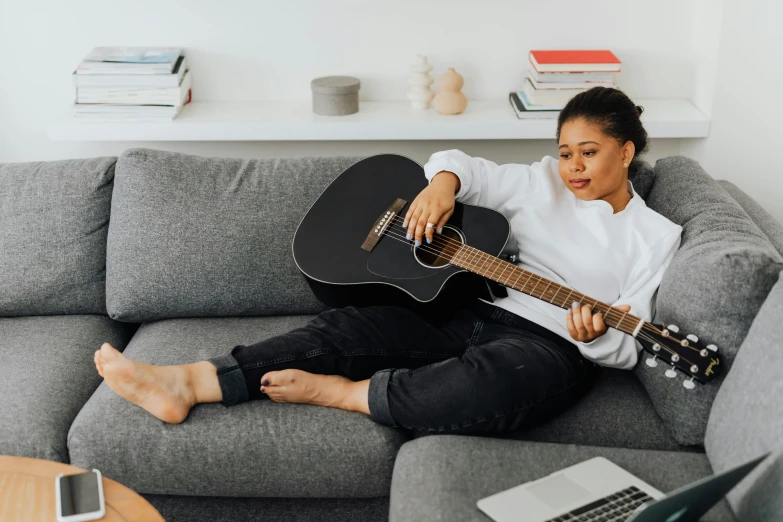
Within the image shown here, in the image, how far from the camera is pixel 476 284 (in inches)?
67.6

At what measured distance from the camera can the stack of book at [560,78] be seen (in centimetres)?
227

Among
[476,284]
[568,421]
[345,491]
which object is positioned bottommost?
[345,491]

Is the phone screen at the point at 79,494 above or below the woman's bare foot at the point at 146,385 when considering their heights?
above

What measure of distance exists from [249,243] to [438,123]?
68cm

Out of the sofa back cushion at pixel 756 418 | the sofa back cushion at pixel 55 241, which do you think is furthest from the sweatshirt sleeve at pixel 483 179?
the sofa back cushion at pixel 55 241

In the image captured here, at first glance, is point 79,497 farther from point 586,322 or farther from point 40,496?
point 586,322

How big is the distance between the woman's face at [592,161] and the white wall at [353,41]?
72 centimetres

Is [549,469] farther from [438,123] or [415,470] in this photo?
[438,123]

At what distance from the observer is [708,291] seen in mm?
1471

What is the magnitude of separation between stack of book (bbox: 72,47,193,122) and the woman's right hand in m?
0.92

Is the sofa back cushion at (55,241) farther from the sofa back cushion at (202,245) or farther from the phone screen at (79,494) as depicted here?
the phone screen at (79,494)

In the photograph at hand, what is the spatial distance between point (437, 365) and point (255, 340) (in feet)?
1.61

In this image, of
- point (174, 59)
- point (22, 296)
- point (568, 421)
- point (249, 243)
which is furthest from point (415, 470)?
point (174, 59)

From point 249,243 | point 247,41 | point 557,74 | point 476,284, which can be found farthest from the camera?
point 247,41
